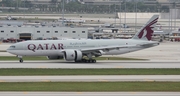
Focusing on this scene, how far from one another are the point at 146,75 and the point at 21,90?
14857 millimetres

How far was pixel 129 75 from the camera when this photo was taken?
5325 cm

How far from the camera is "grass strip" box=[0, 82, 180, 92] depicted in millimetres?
42950

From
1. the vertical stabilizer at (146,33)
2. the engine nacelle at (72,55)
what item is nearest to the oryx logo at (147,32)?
the vertical stabilizer at (146,33)

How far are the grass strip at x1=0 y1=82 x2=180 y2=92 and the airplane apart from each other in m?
21.1

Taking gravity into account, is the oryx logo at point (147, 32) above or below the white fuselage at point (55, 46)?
above

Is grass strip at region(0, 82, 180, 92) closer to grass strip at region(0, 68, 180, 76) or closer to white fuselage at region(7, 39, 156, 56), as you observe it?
grass strip at region(0, 68, 180, 76)

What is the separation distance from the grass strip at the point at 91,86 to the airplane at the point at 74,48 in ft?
69.4

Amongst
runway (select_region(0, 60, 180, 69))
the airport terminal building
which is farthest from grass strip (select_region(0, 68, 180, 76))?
the airport terminal building

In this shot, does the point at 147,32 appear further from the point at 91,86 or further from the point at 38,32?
the point at 38,32

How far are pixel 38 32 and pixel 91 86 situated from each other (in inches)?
3302

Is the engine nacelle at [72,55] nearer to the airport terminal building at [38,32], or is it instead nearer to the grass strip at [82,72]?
the grass strip at [82,72]

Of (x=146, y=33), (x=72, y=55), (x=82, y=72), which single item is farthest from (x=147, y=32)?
(x=82, y=72)

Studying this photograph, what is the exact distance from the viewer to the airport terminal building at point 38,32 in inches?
5002

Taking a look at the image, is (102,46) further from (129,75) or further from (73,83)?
(73,83)
